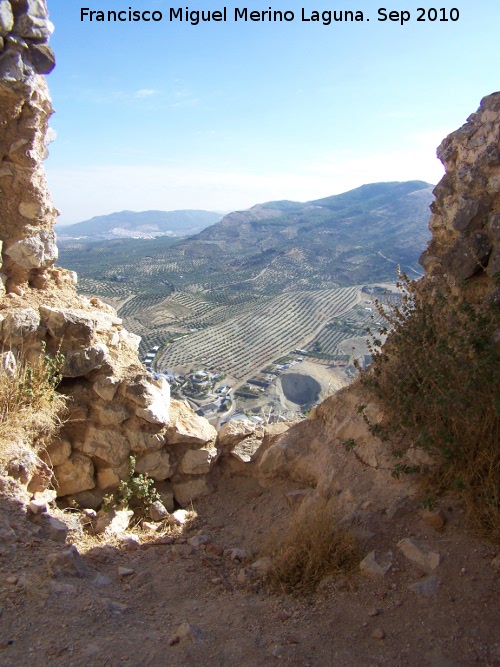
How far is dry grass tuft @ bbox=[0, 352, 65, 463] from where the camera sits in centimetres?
443

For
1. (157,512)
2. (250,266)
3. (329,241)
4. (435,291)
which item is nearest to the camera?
(435,291)

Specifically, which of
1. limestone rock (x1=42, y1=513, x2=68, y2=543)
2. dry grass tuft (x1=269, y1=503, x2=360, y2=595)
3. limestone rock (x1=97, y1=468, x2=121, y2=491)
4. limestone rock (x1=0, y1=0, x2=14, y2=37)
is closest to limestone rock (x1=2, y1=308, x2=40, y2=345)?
limestone rock (x1=97, y1=468, x2=121, y2=491)

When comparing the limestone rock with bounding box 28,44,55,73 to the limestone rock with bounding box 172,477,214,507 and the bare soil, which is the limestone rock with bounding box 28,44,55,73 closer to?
the bare soil

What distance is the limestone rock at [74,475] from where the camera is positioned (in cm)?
491

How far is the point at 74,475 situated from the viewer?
4953 mm

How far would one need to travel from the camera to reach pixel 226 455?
5633 mm

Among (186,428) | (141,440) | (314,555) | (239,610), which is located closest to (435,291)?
(314,555)

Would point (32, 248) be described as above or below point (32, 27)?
below

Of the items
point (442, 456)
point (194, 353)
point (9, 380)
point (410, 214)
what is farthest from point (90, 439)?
point (410, 214)

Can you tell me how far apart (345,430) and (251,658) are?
8.36 feet

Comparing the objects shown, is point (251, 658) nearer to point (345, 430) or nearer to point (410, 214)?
point (345, 430)

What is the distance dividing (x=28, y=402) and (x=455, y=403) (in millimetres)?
3774

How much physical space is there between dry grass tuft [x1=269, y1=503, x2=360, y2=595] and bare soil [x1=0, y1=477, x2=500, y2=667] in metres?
0.09

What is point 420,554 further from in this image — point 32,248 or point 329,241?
point 329,241
